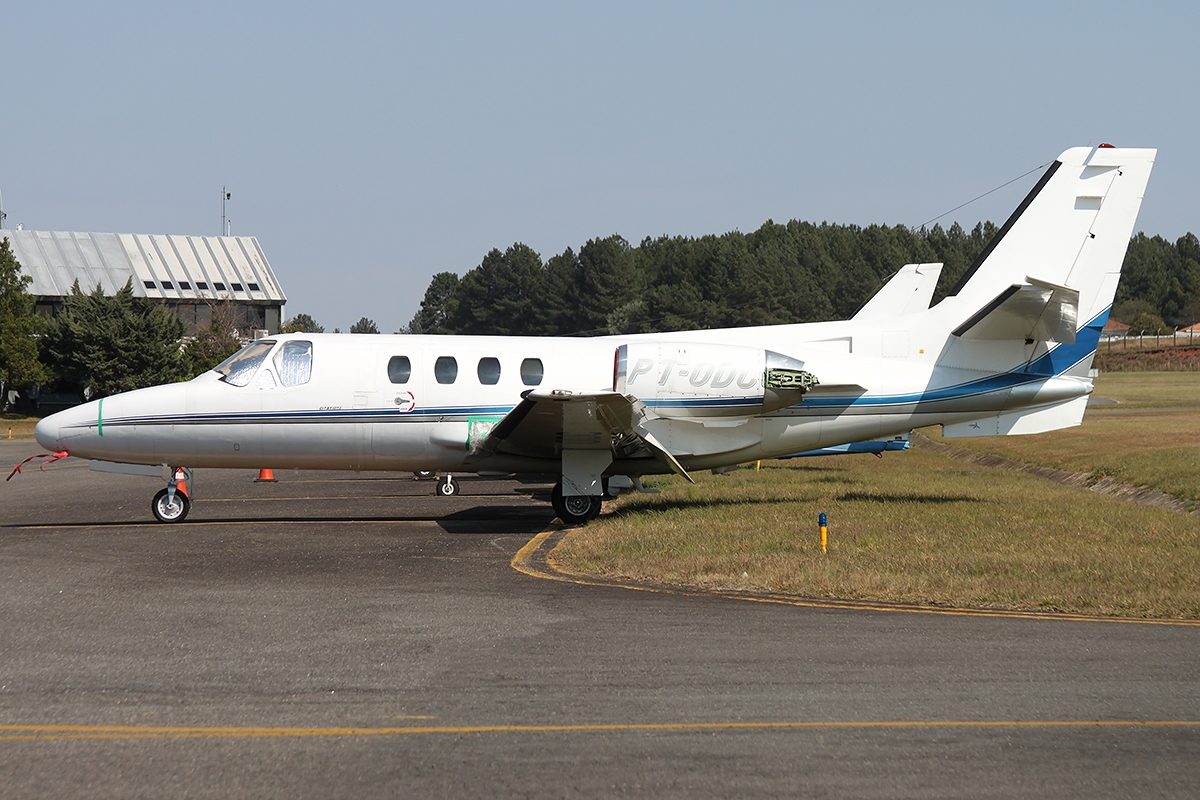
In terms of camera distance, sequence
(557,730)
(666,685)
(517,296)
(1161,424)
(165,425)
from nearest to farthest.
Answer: (557,730) < (666,685) < (165,425) < (1161,424) < (517,296)

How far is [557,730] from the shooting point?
Answer: 6.82m

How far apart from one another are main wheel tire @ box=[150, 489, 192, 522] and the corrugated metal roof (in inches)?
2444

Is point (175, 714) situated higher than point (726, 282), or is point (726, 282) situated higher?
point (726, 282)

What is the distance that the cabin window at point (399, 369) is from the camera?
Answer: 17.9 meters

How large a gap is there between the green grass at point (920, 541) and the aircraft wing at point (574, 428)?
49.1 inches

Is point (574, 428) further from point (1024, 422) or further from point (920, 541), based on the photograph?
point (1024, 422)

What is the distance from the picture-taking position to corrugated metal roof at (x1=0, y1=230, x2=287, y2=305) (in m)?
77.9

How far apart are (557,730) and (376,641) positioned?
3003 millimetres

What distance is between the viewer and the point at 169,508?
18.3 meters

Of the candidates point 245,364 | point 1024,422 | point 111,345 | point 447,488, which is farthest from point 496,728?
point 111,345

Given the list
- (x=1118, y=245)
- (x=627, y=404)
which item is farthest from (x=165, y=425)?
(x=1118, y=245)

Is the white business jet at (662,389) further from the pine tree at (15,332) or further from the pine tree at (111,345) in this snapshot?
the pine tree at (15,332)

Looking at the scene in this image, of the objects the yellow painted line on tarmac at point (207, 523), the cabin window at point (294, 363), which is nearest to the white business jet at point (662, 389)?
the cabin window at point (294, 363)

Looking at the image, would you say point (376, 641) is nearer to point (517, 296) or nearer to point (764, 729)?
point (764, 729)
